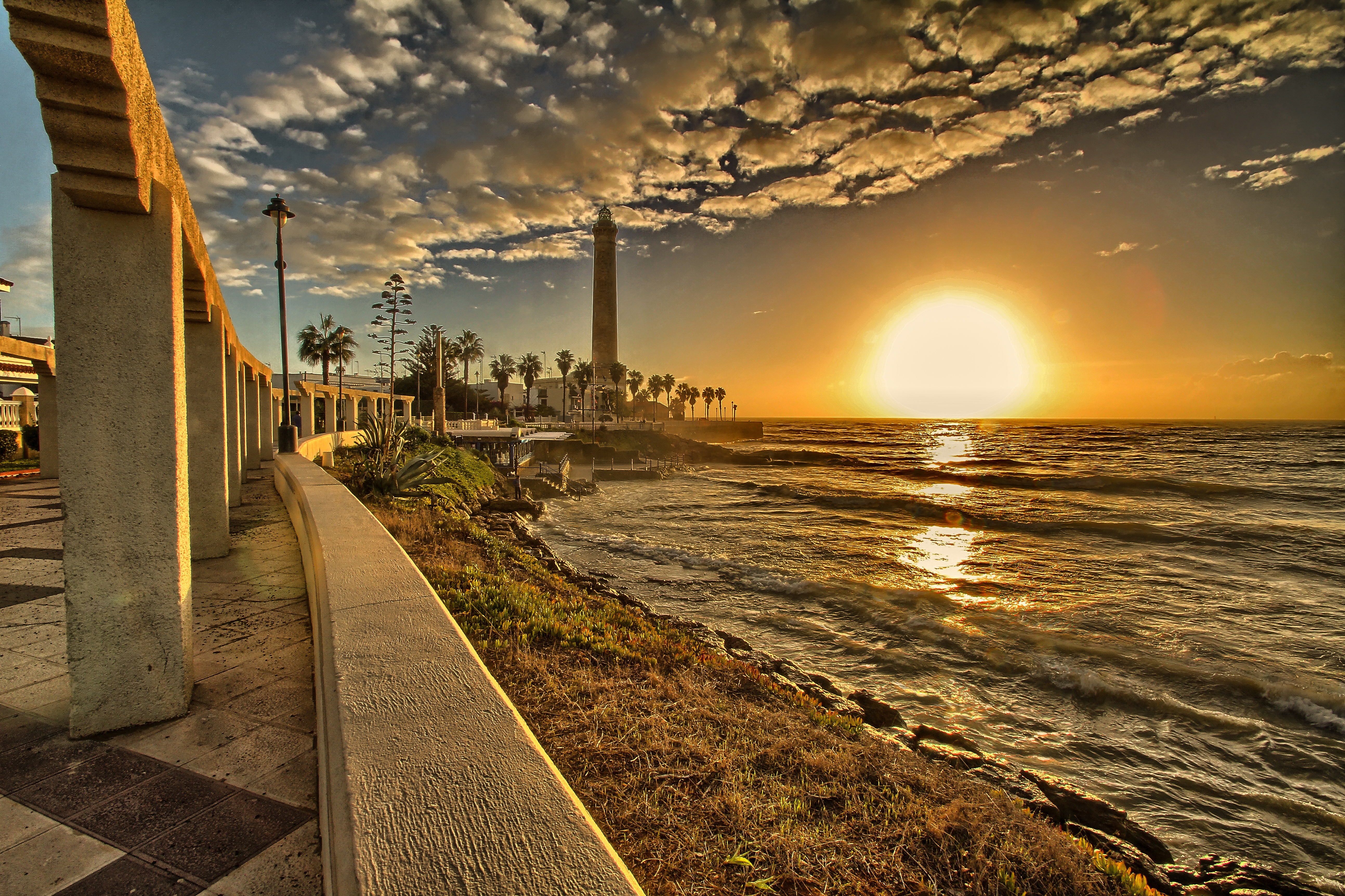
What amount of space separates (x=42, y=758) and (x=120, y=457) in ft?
4.72

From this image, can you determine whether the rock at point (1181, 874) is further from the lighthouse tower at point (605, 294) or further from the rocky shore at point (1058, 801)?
the lighthouse tower at point (605, 294)

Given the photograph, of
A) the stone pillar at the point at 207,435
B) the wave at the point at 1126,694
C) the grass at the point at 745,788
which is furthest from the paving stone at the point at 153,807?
the wave at the point at 1126,694

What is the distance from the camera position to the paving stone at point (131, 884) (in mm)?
1824

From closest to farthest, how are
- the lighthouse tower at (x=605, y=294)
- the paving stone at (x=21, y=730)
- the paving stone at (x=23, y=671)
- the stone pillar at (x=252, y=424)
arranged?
1. the paving stone at (x=21, y=730)
2. the paving stone at (x=23, y=671)
3. the stone pillar at (x=252, y=424)
4. the lighthouse tower at (x=605, y=294)

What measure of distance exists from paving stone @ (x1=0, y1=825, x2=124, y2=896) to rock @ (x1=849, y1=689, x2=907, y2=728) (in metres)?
5.36

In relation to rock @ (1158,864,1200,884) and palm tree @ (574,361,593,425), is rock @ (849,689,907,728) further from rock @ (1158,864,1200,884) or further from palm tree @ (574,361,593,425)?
palm tree @ (574,361,593,425)

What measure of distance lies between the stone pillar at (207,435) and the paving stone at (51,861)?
13.4 feet

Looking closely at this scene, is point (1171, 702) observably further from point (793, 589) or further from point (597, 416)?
point (597, 416)

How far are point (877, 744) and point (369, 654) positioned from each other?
352 cm

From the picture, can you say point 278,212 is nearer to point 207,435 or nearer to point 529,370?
point 207,435

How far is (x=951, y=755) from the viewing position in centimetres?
479

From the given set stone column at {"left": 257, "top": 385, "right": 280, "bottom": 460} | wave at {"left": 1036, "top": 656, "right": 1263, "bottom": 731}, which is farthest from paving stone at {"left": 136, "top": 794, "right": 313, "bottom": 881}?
stone column at {"left": 257, "top": 385, "right": 280, "bottom": 460}

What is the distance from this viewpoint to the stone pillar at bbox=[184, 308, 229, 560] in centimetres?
529

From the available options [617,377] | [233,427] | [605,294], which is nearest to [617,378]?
[617,377]
